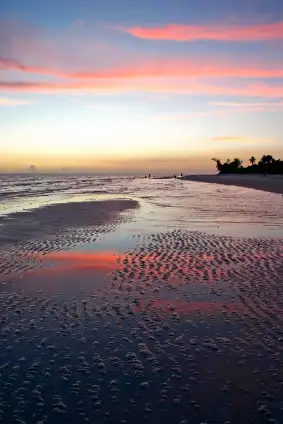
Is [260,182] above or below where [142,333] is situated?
above

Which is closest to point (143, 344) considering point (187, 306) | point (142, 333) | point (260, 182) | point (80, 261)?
point (142, 333)

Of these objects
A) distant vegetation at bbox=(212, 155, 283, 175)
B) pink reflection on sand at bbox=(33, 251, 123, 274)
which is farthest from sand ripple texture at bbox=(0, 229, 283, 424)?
distant vegetation at bbox=(212, 155, 283, 175)

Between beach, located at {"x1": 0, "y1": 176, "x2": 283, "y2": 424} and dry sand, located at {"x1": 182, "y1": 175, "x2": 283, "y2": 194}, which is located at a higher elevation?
dry sand, located at {"x1": 182, "y1": 175, "x2": 283, "y2": 194}

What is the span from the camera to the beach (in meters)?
4.84

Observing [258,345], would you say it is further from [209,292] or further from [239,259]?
[239,259]

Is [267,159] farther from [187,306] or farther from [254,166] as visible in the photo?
[187,306]

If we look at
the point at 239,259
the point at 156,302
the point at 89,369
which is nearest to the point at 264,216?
the point at 239,259

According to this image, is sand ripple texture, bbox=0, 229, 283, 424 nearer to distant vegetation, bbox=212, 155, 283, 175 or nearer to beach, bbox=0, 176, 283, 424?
beach, bbox=0, 176, 283, 424

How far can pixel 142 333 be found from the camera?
6984 mm

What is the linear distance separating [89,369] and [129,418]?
131 centimetres

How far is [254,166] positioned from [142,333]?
14248 cm

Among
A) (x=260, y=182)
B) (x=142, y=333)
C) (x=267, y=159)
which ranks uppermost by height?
(x=267, y=159)

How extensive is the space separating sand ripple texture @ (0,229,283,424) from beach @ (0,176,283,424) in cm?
2

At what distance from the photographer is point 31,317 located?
7.80 m
